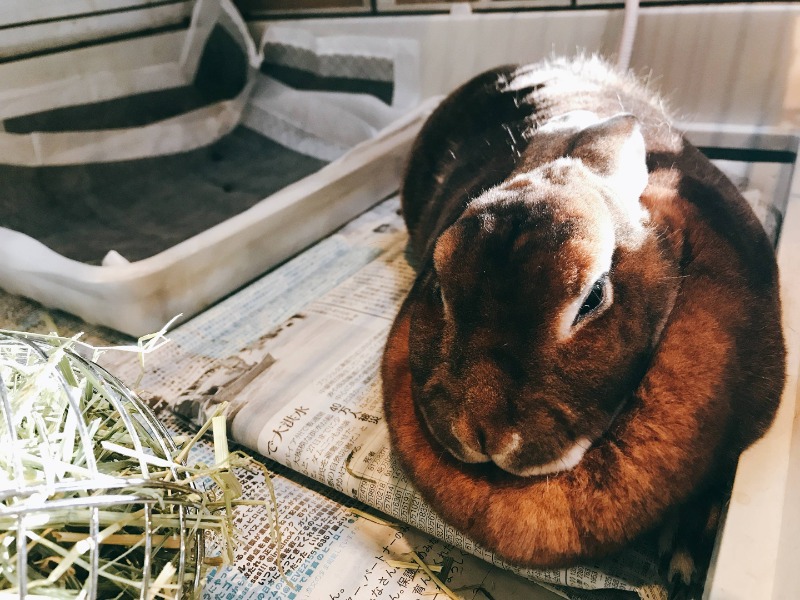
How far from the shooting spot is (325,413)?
0.75 meters

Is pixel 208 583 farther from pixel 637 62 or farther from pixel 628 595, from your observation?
pixel 637 62

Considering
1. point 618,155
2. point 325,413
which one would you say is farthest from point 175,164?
point 618,155

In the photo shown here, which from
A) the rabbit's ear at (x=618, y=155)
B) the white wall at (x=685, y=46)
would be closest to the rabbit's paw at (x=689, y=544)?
Answer: the rabbit's ear at (x=618, y=155)

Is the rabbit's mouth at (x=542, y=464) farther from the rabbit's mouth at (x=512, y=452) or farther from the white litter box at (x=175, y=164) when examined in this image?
the white litter box at (x=175, y=164)

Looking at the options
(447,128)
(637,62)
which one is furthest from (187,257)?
(637,62)

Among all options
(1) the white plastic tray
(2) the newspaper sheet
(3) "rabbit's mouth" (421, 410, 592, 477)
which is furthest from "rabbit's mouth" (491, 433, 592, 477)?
(1) the white plastic tray

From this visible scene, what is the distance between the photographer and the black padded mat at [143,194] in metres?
0.96

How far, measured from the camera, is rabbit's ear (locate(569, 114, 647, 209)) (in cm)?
53

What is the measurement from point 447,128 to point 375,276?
0.28 m

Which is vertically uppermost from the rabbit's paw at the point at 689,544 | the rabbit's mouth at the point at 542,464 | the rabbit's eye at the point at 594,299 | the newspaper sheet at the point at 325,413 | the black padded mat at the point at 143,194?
the rabbit's eye at the point at 594,299

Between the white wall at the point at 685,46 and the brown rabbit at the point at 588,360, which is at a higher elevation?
the white wall at the point at 685,46

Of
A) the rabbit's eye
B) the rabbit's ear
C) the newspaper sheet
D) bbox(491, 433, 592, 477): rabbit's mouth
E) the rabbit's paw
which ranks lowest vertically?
the newspaper sheet

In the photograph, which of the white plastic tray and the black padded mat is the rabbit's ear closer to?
the white plastic tray

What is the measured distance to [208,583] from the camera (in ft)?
1.90
